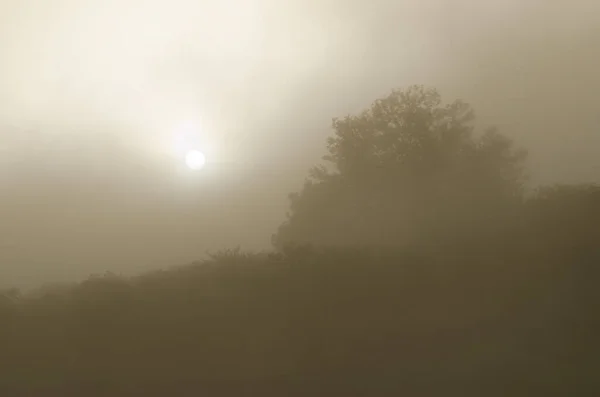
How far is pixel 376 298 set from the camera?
4.55 ft

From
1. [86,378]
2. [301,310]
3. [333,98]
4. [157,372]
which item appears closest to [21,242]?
[86,378]

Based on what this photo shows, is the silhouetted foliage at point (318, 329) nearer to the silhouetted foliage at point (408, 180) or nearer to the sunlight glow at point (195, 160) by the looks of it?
the silhouetted foliage at point (408, 180)

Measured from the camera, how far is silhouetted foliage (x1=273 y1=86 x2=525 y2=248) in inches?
56.2

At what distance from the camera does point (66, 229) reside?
5.65 feet

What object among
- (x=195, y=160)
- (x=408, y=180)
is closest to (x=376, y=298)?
(x=408, y=180)

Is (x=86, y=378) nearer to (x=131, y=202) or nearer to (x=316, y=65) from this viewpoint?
(x=131, y=202)

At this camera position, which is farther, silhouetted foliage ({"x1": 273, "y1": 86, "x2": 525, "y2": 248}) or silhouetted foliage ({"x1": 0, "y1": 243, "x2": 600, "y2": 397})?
silhouetted foliage ({"x1": 273, "y1": 86, "x2": 525, "y2": 248})

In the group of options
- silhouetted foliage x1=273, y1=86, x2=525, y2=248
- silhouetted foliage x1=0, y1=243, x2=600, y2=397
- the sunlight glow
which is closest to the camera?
silhouetted foliage x1=0, y1=243, x2=600, y2=397

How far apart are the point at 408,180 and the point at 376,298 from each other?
360 millimetres

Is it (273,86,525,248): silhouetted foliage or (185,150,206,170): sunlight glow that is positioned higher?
(185,150,206,170): sunlight glow

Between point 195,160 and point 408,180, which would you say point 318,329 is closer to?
point 408,180

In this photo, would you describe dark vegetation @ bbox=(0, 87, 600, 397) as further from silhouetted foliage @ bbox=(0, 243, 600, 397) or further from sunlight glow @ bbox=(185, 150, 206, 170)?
sunlight glow @ bbox=(185, 150, 206, 170)

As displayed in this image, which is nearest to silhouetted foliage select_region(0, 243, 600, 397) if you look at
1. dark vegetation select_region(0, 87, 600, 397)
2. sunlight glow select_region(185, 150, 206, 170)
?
dark vegetation select_region(0, 87, 600, 397)

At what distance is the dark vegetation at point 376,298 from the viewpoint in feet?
4.26
